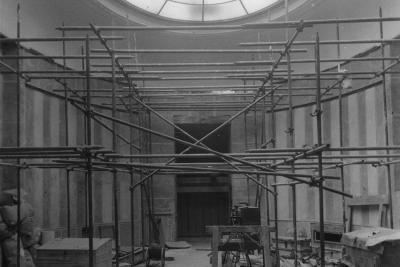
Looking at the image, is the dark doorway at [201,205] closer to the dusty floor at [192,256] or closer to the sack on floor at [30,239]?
the dusty floor at [192,256]

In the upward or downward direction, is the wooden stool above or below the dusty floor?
above

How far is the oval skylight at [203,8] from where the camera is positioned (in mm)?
16438

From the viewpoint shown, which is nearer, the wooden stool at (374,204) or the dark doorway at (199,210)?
the wooden stool at (374,204)

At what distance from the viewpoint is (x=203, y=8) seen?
55.6 ft

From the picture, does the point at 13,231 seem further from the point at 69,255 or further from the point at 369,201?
the point at 369,201

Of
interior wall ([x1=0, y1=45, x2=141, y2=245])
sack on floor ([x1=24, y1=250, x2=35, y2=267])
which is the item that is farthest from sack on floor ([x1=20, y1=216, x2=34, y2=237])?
interior wall ([x1=0, y1=45, x2=141, y2=245])

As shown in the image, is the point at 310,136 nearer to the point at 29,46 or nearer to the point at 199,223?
the point at 199,223

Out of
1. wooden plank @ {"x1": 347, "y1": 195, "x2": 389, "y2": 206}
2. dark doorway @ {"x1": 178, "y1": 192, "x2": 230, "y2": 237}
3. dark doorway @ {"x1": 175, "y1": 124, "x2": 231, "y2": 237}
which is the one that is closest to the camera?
wooden plank @ {"x1": 347, "y1": 195, "x2": 389, "y2": 206}

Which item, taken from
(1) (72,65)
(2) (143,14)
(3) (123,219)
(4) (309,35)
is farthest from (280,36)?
(3) (123,219)

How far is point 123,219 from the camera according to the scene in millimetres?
17094

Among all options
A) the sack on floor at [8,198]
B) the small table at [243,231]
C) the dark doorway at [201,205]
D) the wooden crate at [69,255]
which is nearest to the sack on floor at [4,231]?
the sack on floor at [8,198]

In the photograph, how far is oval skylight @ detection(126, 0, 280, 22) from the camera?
53.9 feet

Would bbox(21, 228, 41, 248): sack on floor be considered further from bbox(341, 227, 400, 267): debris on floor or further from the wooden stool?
the wooden stool

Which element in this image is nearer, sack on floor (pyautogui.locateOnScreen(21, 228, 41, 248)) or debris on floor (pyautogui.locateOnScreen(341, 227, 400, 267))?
debris on floor (pyautogui.locateOnScreen(341, 227, 400, 267))
